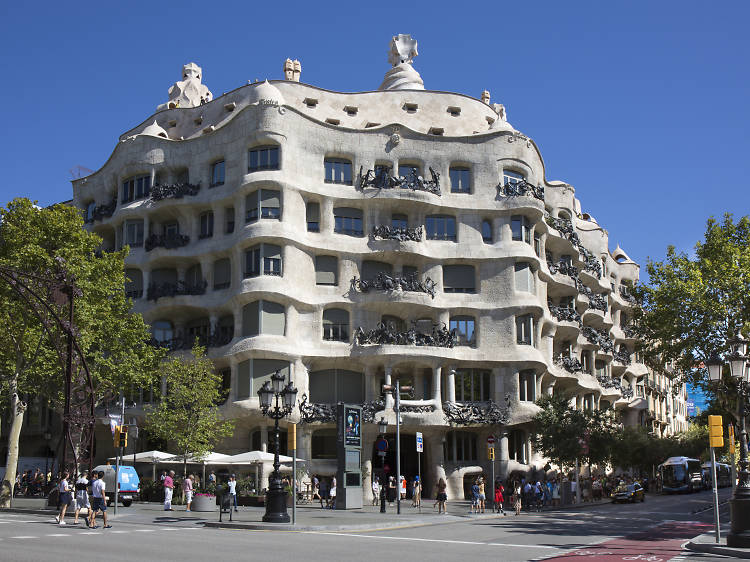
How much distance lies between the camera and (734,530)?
20000mm

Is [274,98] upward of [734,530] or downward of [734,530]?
upward

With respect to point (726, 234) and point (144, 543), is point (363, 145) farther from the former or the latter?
point (144, 543)

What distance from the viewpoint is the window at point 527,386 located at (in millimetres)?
50500

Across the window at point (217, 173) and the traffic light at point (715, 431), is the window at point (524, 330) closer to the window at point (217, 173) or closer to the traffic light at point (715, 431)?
the window at point (217, 173)

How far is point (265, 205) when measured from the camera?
48125 millimetres

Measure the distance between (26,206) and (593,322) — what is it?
4427cm

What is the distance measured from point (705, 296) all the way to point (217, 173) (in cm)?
2850

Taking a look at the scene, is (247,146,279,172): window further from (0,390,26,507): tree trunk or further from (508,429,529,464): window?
(508,429,529,464): window

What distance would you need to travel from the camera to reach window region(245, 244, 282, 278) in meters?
47.2

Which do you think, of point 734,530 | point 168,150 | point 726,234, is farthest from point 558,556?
point 168,150

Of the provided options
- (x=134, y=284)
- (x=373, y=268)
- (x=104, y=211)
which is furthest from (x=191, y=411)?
(x=104, y=211)

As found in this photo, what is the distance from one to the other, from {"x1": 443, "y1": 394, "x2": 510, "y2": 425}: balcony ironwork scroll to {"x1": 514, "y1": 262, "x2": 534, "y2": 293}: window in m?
6.63

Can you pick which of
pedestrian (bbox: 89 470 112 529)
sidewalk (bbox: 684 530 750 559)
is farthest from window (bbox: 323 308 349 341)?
sidewalk (bbox: 684 530 750 559)

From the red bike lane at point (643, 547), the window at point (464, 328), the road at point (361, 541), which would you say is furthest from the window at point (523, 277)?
the red bike lane at point (643, 547)
